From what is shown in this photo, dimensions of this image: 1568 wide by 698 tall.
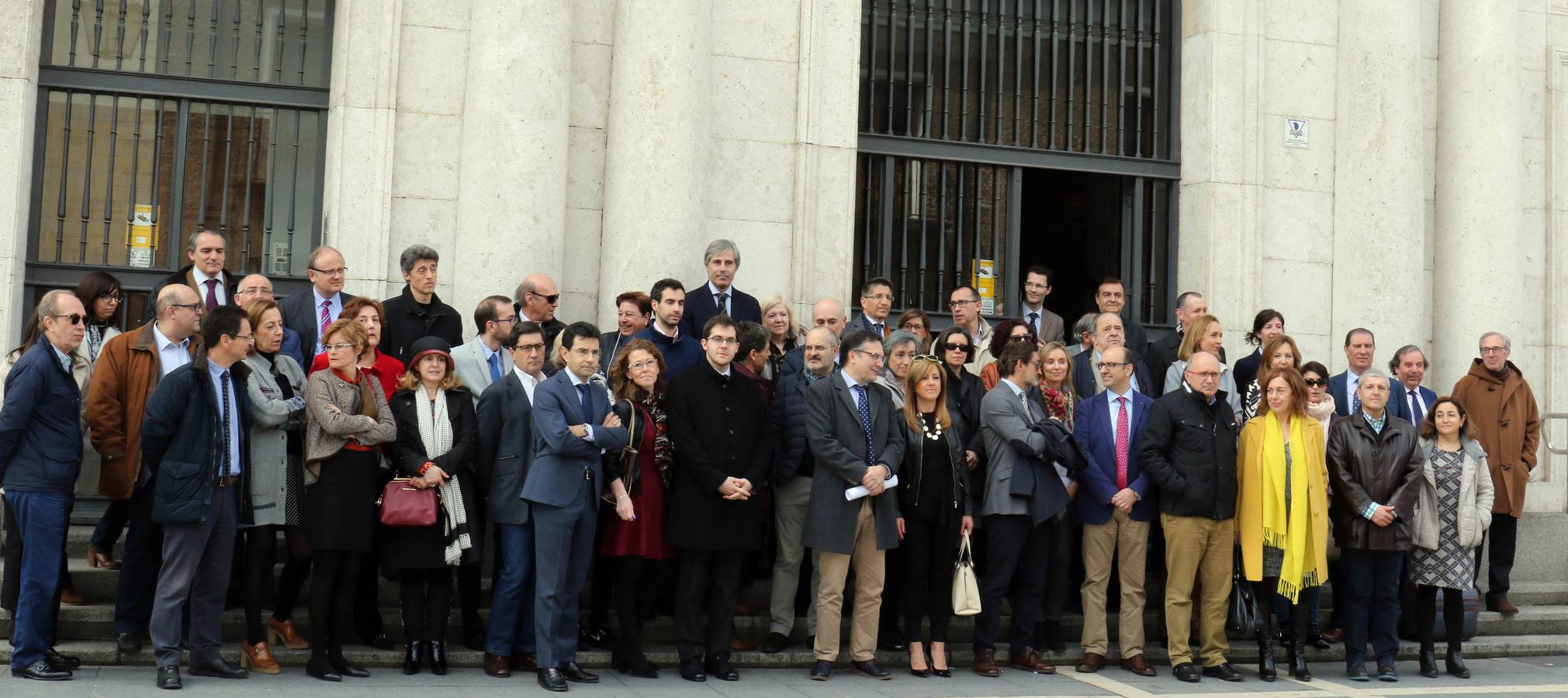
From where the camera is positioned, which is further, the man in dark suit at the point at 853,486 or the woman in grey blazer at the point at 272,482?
the man in dark suit at the point at 853,486

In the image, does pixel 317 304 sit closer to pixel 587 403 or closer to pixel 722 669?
pixel 587 403

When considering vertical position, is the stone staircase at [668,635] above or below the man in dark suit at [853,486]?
below

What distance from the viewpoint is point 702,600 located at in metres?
8.48

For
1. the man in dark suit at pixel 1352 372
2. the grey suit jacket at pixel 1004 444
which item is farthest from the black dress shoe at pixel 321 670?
the man in dark suit at pixel 1352 372

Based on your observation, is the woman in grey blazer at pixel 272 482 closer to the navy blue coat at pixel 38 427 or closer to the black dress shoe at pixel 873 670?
Answer: the navy blue coat at pixel 38 427

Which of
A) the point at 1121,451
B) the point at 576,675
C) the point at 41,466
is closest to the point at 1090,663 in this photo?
the point at 1121,451

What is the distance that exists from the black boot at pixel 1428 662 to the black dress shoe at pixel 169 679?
6954mm

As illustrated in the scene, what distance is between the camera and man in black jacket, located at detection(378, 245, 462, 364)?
361 inches

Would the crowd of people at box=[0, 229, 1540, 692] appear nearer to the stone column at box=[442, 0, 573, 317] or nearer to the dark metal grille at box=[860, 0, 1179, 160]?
the stone column at box=[442, 0, 573, 317]

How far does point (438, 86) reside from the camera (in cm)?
1086

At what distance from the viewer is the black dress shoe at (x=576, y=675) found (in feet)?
26.5

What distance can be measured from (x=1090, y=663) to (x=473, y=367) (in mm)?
3880

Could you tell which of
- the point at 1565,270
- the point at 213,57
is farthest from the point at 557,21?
the point at 1565,270

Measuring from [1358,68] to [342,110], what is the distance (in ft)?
25.8
